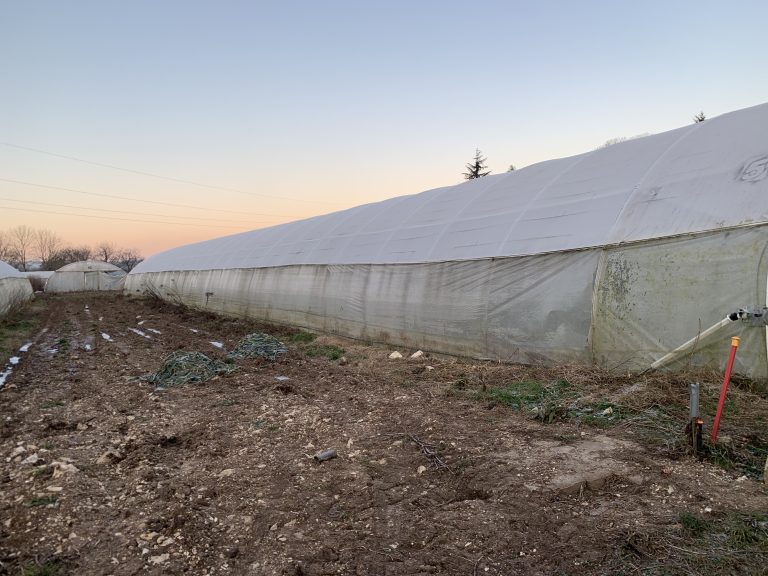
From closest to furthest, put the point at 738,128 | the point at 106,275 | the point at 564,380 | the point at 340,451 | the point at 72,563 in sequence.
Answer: the point at 72,563, the point at 340,451, the point at 564,380, the point at 738,128, the point at 106,275

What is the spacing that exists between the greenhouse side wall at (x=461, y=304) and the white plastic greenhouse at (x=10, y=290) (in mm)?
14332

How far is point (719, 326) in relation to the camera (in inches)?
251

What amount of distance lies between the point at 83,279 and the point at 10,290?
26981mm

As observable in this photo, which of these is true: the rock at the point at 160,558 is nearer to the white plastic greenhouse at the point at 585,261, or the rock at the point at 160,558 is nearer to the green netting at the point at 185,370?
the green netting at the point at 185,370

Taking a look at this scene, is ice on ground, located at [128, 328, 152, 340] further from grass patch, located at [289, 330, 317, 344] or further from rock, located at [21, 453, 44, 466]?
rock, located at [21, 453, 44, 466]

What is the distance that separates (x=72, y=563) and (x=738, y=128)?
10877 millimetres

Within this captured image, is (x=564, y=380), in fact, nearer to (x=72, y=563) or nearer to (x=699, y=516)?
(x=699, y=516)

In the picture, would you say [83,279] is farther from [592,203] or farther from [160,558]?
[160,558]

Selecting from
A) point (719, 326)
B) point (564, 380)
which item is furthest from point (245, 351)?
point (719, 326)

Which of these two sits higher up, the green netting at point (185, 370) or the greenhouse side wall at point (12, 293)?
the greenhouse side wall at point (12, 293)

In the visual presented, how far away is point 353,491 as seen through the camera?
168 inches

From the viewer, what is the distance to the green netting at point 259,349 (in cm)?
1088

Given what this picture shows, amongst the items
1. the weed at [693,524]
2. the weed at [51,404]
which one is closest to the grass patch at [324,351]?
the weed at [51,404]

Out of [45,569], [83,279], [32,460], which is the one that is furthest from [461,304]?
[83,279]
